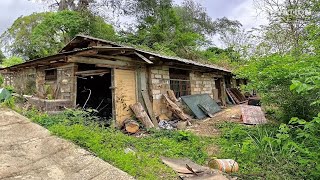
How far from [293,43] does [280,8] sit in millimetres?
1674

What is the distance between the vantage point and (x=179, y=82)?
10602mm

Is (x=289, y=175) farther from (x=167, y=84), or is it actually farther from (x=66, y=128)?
(x=167, y=84)

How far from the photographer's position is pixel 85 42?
9.80 metres

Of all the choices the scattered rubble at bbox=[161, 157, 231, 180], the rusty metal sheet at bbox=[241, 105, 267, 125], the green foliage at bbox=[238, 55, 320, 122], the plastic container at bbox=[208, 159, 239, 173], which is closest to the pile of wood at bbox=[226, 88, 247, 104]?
the rusty metal sheet at bbox=[241, 105, 267, 125]

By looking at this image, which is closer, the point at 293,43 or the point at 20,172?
the point at 20,172

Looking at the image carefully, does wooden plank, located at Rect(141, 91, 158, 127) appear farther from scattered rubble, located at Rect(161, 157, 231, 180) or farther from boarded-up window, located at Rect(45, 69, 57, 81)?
scattered rubble, located at Rect(161, 157, 231, 180)

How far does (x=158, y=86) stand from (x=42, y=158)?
6.19 metres

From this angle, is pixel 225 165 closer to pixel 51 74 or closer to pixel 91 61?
pixel 91 61

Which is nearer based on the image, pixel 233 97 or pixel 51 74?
pixel 51 74

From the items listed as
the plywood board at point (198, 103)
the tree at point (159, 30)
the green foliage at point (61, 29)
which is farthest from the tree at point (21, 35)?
the plywood board at point (198, 103)

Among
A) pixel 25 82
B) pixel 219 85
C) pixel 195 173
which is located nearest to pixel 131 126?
pixel 195 173

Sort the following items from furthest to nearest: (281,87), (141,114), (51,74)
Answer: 1. (51,74)
2. (141,114)
3. (281,87)

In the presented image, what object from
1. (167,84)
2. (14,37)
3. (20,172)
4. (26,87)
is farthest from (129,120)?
(14,37)

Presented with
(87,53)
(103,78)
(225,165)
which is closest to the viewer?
(225,165)
